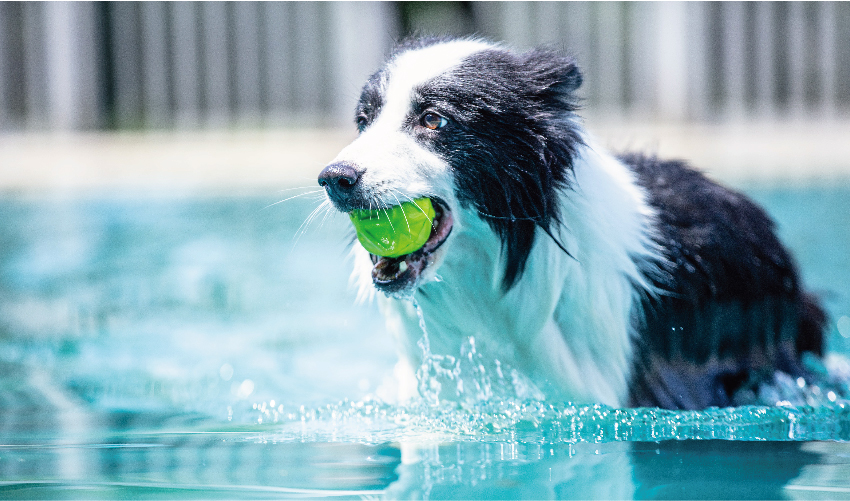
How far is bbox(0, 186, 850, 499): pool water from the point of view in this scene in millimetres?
1967

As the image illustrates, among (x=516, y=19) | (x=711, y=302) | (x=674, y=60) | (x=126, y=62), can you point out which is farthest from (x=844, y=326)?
(x=126, y=62)

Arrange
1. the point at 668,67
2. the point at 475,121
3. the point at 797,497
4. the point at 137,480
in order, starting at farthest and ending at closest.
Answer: the point at 668,67 < the point at 475,121 < the point at 137,480 < the point at 797,497

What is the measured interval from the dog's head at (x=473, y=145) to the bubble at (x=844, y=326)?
7.62 feet

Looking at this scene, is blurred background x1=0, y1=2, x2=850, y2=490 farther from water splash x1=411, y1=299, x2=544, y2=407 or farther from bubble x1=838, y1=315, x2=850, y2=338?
water splash x1=411, y1=299, x2=544, y2=407

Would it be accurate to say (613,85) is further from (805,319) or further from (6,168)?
(805,319)

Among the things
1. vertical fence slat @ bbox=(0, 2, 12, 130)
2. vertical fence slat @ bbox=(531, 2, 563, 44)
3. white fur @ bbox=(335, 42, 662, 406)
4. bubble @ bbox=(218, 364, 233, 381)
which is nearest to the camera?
white fur @ bbox=(335, 42, 662, 406)

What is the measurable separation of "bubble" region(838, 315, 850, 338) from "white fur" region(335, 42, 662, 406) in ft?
6.45

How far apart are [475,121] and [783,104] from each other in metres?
8.53

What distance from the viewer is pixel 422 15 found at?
1048cm

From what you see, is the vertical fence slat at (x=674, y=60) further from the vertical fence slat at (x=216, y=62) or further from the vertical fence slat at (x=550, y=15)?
the vertical fence slat at (x=216, y=62)

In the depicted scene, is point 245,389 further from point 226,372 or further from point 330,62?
point 330,62

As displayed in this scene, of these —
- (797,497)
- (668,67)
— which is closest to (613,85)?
(668,67)

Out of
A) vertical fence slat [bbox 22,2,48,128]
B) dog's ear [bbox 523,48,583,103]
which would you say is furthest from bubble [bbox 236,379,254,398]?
vertical fence slat [bbox 22,2,48,128]

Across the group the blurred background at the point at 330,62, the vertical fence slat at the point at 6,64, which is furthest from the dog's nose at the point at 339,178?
the vertical fence slat at the point at 6,64
